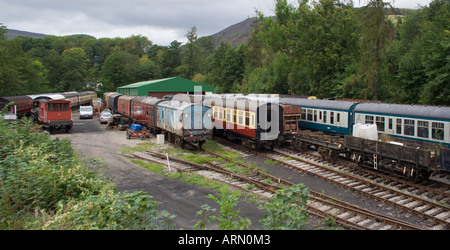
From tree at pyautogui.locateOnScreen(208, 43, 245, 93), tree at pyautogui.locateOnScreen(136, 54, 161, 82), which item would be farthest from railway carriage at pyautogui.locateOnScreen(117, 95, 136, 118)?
tree at pyautogui.locateOnScreen(136, 54, 161, 82)

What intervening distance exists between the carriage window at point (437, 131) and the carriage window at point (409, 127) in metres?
1.10

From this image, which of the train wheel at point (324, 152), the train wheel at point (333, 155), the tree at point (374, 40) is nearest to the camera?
the train wheel at point (333, 155)

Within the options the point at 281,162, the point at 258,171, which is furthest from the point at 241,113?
the point at 258,171

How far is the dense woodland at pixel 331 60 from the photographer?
1061 inches

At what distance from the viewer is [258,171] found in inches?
599

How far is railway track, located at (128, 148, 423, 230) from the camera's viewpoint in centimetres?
967

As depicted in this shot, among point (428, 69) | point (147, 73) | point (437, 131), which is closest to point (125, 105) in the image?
point (437, 131)

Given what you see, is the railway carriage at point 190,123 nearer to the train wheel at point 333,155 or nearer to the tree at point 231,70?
the train wheel at point 333,155

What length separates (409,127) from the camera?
15977 mm

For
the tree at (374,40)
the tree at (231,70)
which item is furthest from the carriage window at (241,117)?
the tree at (231,70)

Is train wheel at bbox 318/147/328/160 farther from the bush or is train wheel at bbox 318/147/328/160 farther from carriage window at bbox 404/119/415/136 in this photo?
the bush

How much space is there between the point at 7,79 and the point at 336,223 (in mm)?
52887
